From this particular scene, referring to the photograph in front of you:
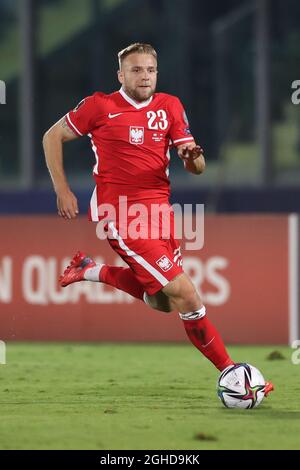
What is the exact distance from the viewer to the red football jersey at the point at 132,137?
8.40 metres

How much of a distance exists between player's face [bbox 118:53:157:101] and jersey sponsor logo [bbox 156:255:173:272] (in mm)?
1026

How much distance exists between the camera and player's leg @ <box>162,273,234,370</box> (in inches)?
322

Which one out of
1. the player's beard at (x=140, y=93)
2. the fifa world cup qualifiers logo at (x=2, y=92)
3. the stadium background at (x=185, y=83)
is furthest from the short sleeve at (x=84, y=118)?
the fifa world cup qualifiers logo at (x=2, y=92)

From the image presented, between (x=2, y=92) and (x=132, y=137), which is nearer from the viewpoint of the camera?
(x=132, y=137)

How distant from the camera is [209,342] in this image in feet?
27.1

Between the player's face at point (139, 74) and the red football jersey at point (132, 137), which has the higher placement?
the player's face at point (139, 74)

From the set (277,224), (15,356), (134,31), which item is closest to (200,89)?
(134,31)

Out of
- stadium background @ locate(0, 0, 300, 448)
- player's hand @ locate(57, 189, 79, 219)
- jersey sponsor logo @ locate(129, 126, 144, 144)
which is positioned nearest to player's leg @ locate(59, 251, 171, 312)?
player's hand @ locate(57, 189, 79, 219)

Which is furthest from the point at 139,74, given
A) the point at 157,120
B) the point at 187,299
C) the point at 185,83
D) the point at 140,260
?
the point at 185,83

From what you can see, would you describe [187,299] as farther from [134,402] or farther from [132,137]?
[132,137]

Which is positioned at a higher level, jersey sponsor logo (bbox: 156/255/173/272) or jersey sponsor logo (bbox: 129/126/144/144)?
jersey sponsor logo (bbox: 129/126/144/144)

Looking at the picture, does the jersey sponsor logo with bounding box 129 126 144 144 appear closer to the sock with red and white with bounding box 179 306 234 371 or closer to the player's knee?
the player's knee

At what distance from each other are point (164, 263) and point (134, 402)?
91 centimetres

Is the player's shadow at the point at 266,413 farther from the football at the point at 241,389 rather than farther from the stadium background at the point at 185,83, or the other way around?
the stadium background at the point at 185,83
